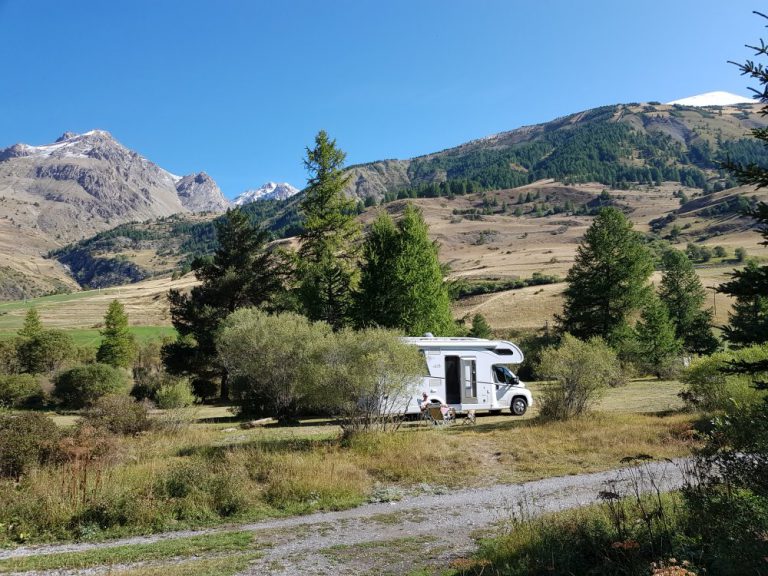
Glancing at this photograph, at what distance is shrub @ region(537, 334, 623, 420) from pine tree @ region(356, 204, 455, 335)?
972 cm

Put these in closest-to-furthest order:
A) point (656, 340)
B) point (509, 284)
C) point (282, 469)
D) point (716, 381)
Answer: point (282, 469) → point (716, 381) → point (656, 340) → point (509, 284)

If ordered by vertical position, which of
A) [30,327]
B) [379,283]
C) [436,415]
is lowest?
[436,415]

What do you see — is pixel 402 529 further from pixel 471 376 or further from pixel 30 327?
pixel 30 327

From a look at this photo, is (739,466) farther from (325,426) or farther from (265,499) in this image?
(325,426)

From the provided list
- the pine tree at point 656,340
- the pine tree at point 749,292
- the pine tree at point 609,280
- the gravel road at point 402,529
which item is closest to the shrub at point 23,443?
the gravel road at point 402,529

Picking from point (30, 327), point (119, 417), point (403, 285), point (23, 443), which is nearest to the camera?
point (23, 443)

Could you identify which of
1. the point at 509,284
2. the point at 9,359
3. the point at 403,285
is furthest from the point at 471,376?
the point at 509,284

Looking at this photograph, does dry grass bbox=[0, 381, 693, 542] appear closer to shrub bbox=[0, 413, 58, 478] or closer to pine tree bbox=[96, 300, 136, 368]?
shrub bbox=[0, 413, 58, 478]

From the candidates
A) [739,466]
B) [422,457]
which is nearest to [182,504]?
[422,457]

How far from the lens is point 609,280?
36.8 meters

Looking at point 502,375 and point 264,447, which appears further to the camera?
point 502,375

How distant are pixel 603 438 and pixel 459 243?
144798 millimetres

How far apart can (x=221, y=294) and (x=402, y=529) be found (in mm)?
28410

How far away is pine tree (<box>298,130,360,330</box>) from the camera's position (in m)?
30.2
